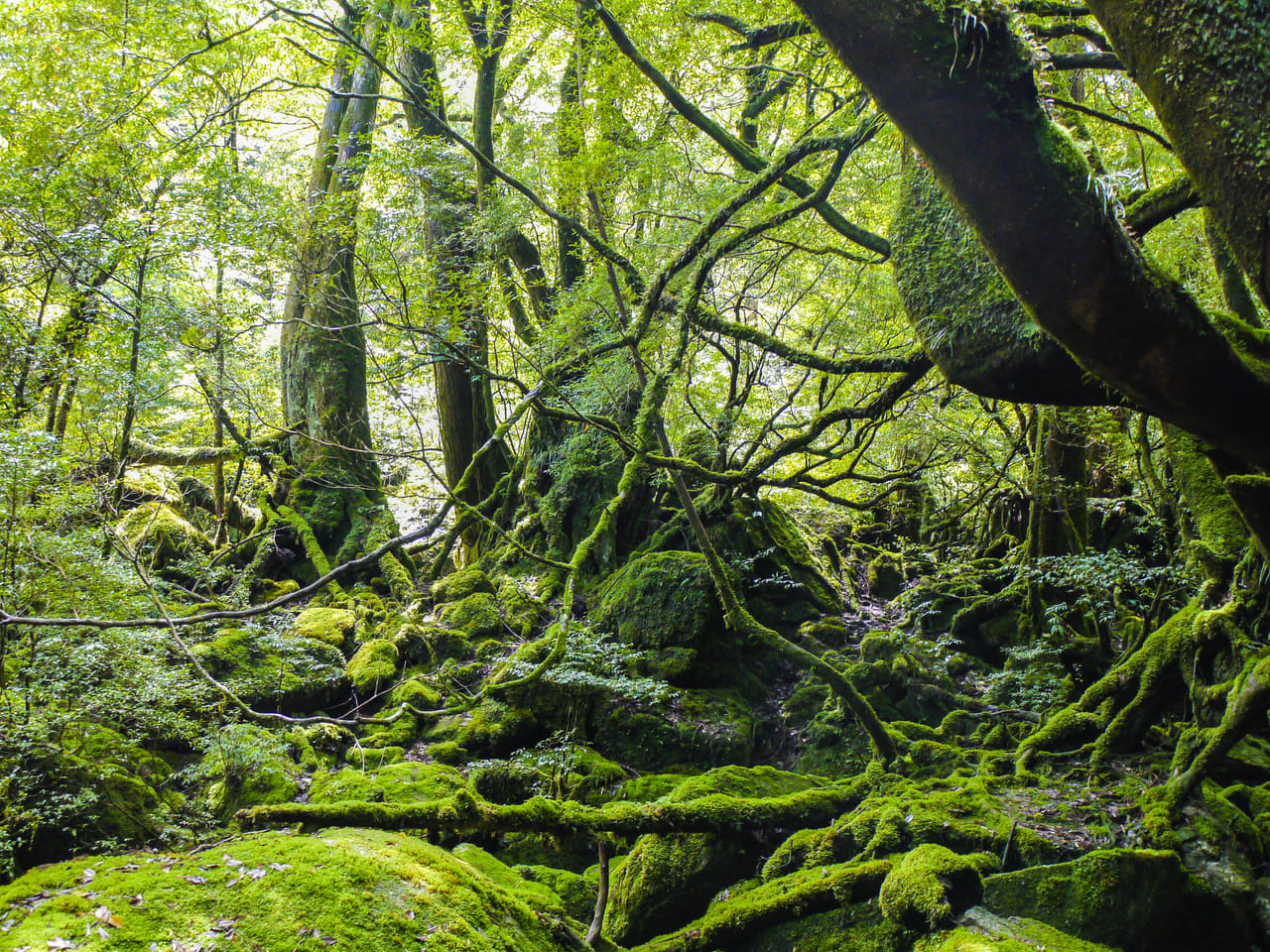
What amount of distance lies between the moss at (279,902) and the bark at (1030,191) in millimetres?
3276

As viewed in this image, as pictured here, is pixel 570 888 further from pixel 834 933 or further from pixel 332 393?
pixel 332 393

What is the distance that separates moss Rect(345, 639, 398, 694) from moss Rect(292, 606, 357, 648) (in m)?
0.53

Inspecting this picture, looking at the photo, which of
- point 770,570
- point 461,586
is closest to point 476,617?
point 461,586

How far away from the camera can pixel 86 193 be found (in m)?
7.44

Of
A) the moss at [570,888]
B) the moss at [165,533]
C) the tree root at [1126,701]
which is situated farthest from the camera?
the moss at [165,533]

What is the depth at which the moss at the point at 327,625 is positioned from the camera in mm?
8555

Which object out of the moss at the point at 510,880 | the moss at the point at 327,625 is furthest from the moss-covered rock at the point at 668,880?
the moss at the point at 327,625

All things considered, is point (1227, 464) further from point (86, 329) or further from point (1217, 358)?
point (86, 329)

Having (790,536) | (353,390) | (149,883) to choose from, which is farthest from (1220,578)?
(353,390)

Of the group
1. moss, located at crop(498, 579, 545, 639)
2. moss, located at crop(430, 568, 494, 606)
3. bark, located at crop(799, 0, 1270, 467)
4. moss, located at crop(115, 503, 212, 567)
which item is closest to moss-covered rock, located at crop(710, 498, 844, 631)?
moss, located at crop(498, 579, 545, 639)

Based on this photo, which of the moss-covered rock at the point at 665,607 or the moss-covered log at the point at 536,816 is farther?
the moss-covered rock at the point at 665,607

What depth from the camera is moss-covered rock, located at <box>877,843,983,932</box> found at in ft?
11.0

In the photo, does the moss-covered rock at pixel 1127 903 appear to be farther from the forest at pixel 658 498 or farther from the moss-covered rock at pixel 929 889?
the moss-covered rock at pixel 929 889

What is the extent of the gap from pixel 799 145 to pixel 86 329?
7691 mm
